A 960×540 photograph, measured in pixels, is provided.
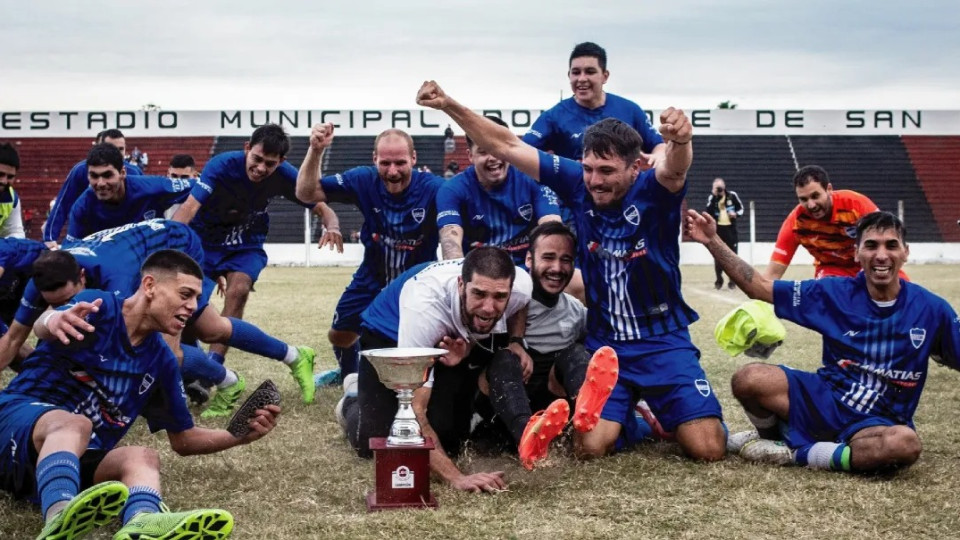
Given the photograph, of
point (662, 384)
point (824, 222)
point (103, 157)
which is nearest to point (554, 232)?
point (662, 384)

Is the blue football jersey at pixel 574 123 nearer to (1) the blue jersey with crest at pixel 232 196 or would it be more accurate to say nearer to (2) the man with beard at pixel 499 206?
(2) the man with beard at pixel 499 206

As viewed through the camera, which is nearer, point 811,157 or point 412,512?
point 412,512

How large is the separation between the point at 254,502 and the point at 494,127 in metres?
2.16

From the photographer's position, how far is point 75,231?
23.0 ft

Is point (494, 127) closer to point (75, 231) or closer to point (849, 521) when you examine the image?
point (849, 521)

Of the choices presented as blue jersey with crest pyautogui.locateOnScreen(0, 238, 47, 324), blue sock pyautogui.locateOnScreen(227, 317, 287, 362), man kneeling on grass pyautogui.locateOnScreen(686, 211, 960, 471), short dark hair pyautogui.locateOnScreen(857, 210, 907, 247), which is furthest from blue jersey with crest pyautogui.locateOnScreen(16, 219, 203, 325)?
short dark hair pyautogui.locateOnScreen(857, 210, 907, 247)

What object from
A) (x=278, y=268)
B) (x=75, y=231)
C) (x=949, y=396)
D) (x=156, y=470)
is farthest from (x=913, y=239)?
(x=156, y=470)

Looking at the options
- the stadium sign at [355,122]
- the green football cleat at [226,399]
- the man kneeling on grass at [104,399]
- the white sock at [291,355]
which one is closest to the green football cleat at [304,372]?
the white sock at [291,355]

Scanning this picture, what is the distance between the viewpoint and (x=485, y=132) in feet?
16.8

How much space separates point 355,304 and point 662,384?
276 centimetres

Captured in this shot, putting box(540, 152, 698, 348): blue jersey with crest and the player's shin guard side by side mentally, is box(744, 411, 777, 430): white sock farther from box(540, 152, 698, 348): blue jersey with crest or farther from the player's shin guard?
the player's shin guard

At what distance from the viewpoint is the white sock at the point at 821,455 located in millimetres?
4531

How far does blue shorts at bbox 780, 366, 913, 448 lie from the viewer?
4648 millimetres

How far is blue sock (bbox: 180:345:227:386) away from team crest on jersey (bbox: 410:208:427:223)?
1.57m
